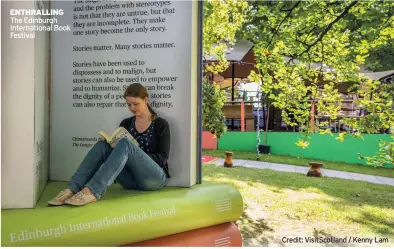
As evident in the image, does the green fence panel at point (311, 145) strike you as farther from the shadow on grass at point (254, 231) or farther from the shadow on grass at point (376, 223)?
the shadow on grass at point (254, 231)

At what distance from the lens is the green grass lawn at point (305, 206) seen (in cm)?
239

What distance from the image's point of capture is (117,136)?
54.2 inches

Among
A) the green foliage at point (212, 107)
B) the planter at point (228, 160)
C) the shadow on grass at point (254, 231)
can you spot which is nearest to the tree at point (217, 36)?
the green foliage at point (212, 107)

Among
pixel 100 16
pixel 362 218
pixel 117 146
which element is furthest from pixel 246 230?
pixel 100 16

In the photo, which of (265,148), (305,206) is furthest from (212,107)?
(265,148)

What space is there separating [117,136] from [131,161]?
132mm

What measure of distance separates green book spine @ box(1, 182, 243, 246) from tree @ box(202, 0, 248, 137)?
78.7 inches

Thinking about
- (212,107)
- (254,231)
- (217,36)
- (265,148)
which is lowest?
(254,231)

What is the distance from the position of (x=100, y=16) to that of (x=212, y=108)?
2.07m

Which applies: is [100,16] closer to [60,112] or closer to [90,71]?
[90,71]

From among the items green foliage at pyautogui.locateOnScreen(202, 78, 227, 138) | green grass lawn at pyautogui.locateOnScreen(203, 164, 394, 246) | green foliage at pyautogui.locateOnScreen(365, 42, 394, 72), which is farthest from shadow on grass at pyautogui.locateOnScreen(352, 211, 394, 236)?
green foliage at pyautogui.locateOnScreen(365, 42, 394, 72)

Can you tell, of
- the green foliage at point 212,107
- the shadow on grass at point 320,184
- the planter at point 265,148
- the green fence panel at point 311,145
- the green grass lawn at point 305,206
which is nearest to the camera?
the green grass lawn at point 305,206

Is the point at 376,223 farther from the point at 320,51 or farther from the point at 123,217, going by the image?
the point at 123,217

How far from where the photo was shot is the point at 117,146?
1.28 metres
